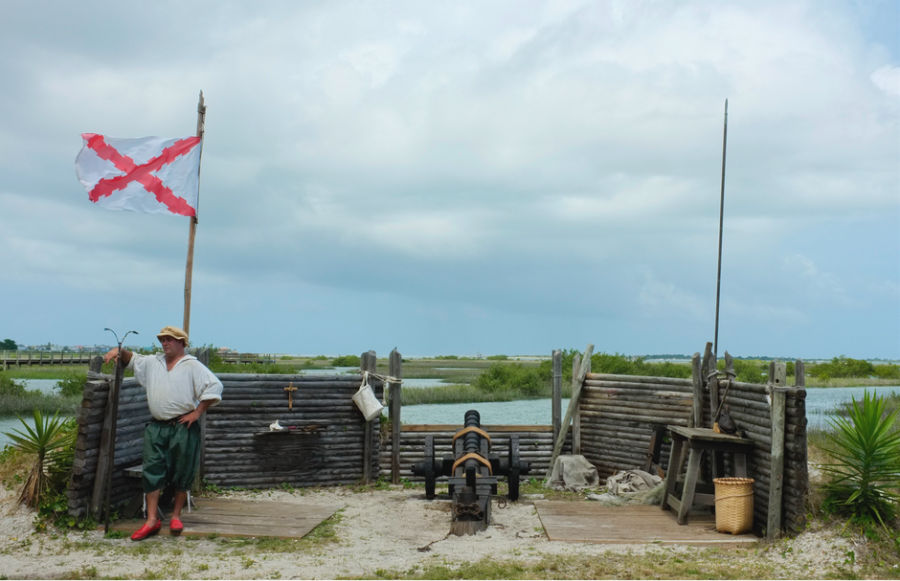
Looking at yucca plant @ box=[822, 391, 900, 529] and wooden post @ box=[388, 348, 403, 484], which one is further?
wooden post @ box=[388, 348, 403, 484]

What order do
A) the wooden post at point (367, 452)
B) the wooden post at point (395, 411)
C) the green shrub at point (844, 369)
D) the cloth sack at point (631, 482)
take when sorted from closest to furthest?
the cloth sack at point (631, 482)
the wooden post at point (367, 452)
the wooden post at point (395, 411)
the green shrub at point (844, 369)

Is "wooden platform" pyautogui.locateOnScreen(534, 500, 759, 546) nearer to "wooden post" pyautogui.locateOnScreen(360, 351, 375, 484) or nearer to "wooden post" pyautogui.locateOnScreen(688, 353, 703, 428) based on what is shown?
"wooden post" pyautogui.locateOnScreen(688, 353, 703, 428)

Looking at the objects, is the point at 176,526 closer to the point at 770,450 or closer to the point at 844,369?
the point at 770,450

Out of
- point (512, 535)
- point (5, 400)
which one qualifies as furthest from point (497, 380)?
point (512, 535)

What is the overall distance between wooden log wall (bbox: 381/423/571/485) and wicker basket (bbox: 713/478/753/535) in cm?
400

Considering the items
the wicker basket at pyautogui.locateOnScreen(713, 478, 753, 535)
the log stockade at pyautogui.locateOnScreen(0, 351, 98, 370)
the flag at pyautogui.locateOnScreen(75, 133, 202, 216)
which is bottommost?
the log stockade at pyautogui.locateOnScreen(0, 351, 98, 370)

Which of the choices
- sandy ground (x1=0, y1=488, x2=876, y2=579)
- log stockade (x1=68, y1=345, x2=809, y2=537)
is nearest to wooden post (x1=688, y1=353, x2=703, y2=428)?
log stockade (x1=68, y1=345, x2=809, y2=537)

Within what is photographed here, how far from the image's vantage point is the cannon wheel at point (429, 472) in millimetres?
9812

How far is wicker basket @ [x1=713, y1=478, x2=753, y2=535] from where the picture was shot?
7855 mm

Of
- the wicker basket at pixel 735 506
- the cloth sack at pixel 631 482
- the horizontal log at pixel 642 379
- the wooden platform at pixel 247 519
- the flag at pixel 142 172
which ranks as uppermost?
the flag at pixel 142 172

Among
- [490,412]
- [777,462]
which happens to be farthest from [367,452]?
[490,412]

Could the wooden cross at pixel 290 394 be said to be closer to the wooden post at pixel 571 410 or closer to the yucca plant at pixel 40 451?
the yucca plant at pixel 40 451

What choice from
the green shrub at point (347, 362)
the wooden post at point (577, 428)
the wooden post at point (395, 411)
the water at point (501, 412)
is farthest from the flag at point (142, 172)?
the green shrub at point (347, 362)

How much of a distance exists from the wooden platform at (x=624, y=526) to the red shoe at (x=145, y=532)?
402 cm
